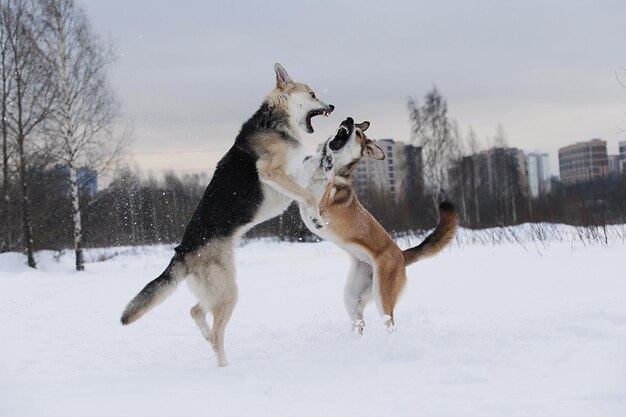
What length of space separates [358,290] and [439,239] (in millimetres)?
932

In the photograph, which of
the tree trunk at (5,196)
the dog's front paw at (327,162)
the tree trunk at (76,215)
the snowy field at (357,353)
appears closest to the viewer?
the snowy field at (357,353)

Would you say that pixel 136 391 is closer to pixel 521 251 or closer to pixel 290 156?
pixel 290 156

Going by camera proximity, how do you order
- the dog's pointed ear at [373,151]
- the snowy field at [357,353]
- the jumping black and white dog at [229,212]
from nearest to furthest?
the snowy field at [357,353] < the jumping black and white dog at [229,212] < the dog's pointed ear at [373,151]

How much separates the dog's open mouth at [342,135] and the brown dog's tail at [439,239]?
114 cm

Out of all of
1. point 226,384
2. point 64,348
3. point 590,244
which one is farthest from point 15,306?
point 590,244

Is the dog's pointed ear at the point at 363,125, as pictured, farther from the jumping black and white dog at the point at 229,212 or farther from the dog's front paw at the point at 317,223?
the dog's front paw at the point at 317,223

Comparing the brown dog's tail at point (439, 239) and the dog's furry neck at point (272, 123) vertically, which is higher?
the dog's furry neck at point (272, 123)

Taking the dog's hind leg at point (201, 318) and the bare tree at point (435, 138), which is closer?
the dog's hind leg at point (201, 318)

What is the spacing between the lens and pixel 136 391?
356cm

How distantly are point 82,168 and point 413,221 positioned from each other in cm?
1881

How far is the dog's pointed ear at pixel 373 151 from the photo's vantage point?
5.70 metres

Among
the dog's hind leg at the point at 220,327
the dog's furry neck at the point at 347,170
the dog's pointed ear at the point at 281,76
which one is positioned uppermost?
the dog's pointed ear at the point at 281,76

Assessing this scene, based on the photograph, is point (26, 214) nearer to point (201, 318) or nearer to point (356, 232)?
point (201, 318)

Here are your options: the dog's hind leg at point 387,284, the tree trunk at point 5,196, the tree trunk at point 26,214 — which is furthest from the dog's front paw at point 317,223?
the tree trunk at point 5,196
